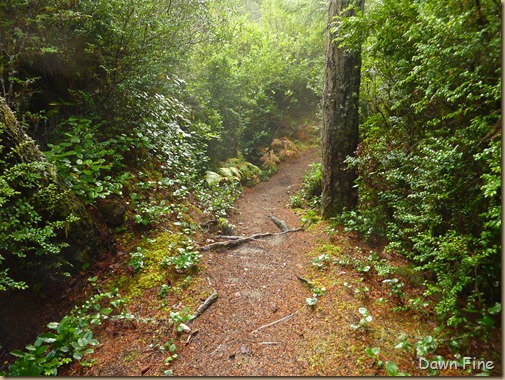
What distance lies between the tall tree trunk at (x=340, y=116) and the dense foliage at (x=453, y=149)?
1478mm

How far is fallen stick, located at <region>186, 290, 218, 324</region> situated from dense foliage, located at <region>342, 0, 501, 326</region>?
2.37 metres

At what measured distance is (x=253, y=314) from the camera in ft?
10.9

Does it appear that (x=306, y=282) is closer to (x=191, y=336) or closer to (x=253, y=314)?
(x=253, y=314)

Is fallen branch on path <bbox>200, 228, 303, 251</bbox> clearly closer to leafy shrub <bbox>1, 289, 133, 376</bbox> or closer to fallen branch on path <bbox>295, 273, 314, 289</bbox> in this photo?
fallen branch on path <bbox>295, 273, 314, 289</bbox>

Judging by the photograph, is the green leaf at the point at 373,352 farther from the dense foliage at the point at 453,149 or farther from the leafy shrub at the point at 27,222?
the leafy shrub at the point at 27,222

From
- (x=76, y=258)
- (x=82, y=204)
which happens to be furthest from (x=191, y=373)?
(x=82, y=204)

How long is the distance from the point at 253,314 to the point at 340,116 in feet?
13.1

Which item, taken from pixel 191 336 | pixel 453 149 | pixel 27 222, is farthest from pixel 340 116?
pixel 27 222

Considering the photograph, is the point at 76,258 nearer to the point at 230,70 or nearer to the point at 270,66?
the point at 230,70

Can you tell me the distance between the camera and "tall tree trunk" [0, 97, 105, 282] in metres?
3.04

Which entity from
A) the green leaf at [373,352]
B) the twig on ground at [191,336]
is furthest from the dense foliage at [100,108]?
the green leaf at [373,352]

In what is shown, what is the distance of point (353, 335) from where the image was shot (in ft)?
8.79

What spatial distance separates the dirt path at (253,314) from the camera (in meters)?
2.60

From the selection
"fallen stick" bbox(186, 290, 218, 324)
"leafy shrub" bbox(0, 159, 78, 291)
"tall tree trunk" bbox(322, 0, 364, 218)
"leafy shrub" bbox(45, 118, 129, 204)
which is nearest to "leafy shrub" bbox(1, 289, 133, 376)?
"leafy shrub" bbox(0, 159, 78, 291)
